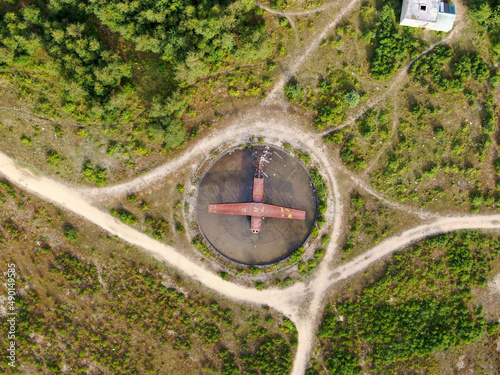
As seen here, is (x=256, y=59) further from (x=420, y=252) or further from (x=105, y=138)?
(x=420, y=252)

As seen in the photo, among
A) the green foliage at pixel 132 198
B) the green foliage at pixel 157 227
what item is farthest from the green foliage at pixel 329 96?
the green foliage at pixel 132 198

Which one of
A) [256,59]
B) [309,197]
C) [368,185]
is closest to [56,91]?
[256,59]

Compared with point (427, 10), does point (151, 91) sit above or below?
below

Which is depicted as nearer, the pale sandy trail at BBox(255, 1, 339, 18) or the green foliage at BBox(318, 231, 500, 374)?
the green foliage at BBox(318, 231, 500, 374)

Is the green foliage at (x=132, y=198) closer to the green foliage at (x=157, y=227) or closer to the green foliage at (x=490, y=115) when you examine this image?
the green foliage at (x=157, y=227)

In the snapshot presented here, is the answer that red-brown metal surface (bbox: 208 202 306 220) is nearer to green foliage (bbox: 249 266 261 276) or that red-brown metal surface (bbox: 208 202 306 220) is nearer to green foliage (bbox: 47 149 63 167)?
green foliage (bbox: 249 266 261 276)

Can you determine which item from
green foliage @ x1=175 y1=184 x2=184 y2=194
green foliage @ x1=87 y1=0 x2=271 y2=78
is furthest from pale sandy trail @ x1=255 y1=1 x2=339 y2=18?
green foliage @ x1=175 y1=184 x2=184 y2=194

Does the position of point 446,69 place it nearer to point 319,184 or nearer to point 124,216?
point 319,184
